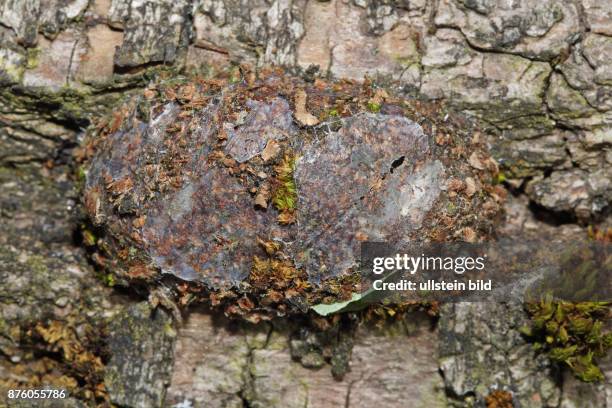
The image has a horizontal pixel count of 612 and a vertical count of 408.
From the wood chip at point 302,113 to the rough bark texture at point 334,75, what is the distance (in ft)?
1.98

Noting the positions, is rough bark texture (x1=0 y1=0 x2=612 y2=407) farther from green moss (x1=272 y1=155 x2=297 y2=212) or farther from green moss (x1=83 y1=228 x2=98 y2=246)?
green moss (x1=272 y1=155 x2=297 y2=212)

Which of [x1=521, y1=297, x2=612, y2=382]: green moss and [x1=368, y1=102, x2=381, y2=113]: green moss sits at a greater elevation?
[x1=368, y1=102, x2=381, y2=113]: green moss

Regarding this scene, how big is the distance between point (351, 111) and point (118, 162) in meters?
1.96

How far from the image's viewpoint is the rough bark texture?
261 inches

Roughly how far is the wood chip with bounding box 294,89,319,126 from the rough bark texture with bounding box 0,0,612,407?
1.98ft

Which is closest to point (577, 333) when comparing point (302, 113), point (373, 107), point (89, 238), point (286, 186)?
point (373, 107)

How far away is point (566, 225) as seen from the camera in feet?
23.1

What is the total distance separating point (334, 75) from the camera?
6.73 m

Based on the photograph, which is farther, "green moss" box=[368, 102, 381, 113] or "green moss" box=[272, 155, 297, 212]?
"green moss" box=[368, 102, 381, 113]

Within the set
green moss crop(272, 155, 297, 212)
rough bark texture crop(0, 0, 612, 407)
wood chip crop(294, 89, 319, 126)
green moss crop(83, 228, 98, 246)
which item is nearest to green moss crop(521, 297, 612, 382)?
rough bark texture crop(0, 0, 612, 407)

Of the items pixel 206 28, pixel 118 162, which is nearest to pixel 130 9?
pixel 206 28

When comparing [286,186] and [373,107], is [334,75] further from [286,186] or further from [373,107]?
[286,186]

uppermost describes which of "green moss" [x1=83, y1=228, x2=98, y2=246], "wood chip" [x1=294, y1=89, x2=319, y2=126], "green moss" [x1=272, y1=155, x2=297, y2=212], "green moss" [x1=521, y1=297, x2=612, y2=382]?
"wood chip" [x1=294, y1=89, x2=319, y2=126]

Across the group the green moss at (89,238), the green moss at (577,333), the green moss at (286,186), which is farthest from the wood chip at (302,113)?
the green moss at (577,333)
